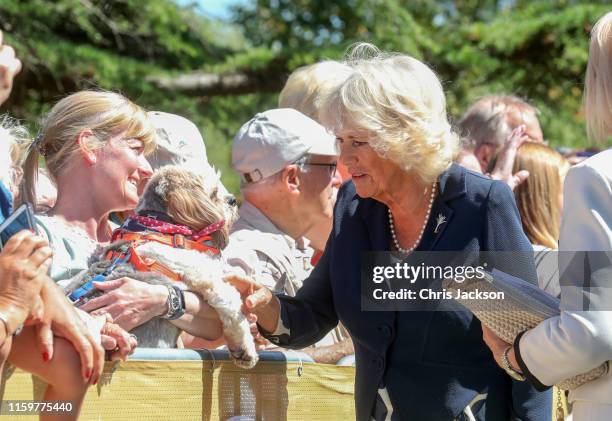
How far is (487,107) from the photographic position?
6.34 metres

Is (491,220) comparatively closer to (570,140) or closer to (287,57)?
(287,57)

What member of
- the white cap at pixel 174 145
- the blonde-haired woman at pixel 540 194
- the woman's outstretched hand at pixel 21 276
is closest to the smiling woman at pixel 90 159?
the white cap at pixel 174 145

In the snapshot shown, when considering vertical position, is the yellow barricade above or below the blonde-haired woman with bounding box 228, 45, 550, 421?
below

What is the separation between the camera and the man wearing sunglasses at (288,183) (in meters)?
4.50

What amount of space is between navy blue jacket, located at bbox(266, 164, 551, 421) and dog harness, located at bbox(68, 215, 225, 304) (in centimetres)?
50

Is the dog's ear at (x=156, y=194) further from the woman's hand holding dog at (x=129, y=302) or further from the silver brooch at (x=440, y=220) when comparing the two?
the silver brooch at (x=440, y=220)

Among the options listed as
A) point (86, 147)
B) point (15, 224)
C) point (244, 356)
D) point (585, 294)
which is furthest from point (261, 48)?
point (585, 294)

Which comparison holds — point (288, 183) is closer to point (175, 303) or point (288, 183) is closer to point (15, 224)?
point (175, 303)

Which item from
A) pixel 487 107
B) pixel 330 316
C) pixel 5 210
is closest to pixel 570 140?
pixel 487 107

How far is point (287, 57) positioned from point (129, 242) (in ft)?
24.3

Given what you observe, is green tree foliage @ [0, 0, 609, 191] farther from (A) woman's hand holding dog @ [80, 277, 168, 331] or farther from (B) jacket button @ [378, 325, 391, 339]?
(B) jacket button @ [378, 325, 391, 339]

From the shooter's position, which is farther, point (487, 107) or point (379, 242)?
point (487, 107)

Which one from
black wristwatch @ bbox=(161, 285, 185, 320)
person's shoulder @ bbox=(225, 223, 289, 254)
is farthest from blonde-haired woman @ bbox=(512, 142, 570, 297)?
black wristwatch @ bbox=(161, 285, 185, 320)

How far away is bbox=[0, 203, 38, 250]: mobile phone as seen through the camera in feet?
9.18
